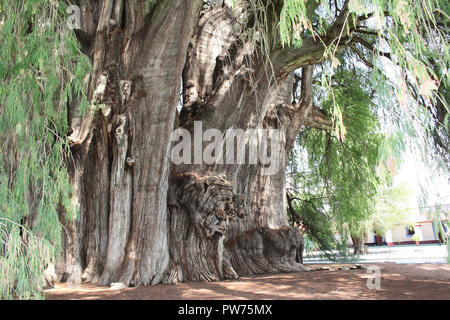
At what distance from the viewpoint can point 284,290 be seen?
3480mm

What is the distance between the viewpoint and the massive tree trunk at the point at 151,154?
4.18m

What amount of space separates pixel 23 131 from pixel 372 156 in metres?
6.24

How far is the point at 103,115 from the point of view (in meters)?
4.21

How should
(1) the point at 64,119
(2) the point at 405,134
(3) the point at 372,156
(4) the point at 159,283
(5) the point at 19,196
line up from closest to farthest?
1. (2) the point at 405,134
2. (5) the point at 19,196
3. (1) the point at 64,119
4. (4) the point at 159,283
5. (3) the point at 372,156

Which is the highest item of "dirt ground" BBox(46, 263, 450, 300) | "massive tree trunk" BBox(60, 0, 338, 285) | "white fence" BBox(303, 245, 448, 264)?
"massive tree trunk" BBox(60, 0, 338, 285)

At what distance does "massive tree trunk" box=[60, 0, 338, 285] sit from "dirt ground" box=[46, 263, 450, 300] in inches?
15.8

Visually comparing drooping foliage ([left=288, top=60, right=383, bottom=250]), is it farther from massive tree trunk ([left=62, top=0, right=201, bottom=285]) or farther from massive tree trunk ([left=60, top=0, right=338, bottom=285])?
massive tree trunk ([left=62, top=0, right=201, bottom=285])

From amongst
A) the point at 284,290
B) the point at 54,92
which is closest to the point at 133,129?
the point at 54,92

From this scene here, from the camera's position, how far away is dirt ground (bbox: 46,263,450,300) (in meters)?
3.14

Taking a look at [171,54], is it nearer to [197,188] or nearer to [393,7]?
[197,188]

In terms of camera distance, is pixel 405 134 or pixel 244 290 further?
pixel 244 290

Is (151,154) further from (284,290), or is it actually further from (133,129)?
(284,290)

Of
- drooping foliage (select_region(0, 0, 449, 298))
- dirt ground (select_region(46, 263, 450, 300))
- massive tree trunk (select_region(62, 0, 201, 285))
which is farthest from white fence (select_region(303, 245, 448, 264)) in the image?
massive tree trunk (select_region(62, 0, 201, 285))
